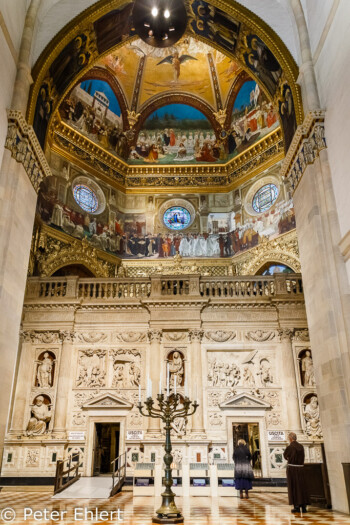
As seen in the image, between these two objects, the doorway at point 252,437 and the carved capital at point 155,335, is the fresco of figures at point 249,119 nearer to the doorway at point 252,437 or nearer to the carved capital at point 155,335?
Result: the carved capital at point 155,335

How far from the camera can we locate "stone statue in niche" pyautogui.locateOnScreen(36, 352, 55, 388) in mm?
14641

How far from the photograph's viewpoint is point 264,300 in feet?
49.9

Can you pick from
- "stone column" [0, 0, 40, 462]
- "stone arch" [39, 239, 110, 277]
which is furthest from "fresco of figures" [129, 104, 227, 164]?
"stone column" [0, 0, 40, 462]

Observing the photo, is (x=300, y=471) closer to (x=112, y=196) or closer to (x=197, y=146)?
(x=112, y=196)

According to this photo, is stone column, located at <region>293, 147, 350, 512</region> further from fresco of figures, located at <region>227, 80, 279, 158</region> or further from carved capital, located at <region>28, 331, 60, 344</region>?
fresco of figures, located at <region>227, 80, 279, 158</region>

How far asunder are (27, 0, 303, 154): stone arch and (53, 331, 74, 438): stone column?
657cm

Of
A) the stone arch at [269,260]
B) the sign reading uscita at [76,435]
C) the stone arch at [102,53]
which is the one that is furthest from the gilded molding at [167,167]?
the sign reading uscita at [76,435]

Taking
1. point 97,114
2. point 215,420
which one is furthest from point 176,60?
point 215,420

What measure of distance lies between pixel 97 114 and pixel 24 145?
47.6 feet

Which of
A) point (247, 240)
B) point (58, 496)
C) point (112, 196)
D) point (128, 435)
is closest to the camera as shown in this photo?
point (58, 496)

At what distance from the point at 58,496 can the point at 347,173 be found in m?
9.89

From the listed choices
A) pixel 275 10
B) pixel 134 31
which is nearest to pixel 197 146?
pixel 134 31

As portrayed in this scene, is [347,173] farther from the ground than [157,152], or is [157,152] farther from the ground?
[157,152]

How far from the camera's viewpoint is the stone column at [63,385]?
1401cm
